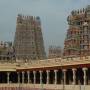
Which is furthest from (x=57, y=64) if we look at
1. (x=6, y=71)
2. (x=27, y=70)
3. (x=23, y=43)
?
(x=23, y=43)

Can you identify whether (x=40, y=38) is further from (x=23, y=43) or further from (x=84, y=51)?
(x=84, y=51)

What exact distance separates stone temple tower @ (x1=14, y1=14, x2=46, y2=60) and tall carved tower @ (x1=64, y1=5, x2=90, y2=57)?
2354 centimetres

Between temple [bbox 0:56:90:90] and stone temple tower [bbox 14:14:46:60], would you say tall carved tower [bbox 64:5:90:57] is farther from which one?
stone temple tower [bbox 14:14:46:60]

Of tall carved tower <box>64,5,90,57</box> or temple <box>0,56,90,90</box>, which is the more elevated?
tall carved tower <box>64,5,90,57</box>

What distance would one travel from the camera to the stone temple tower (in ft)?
501

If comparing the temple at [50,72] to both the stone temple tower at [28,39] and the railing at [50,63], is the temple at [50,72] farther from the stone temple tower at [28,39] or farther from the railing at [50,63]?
the stone temple tower at [28,39]

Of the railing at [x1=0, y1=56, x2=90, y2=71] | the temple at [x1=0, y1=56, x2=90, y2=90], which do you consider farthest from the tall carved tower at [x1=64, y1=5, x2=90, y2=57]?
the railing at [x1=0, y1=56, x2=90, y2=71]

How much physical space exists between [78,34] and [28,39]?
35436mm

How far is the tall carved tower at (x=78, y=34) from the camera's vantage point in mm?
120375

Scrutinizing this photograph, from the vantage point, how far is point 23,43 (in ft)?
505

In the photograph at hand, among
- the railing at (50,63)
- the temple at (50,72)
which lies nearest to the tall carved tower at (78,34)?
the temple at (50,72)

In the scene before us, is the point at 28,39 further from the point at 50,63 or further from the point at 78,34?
the point at 50,63

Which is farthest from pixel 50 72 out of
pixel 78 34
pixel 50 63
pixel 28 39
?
pixel 28 39

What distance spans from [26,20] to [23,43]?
10199mm
